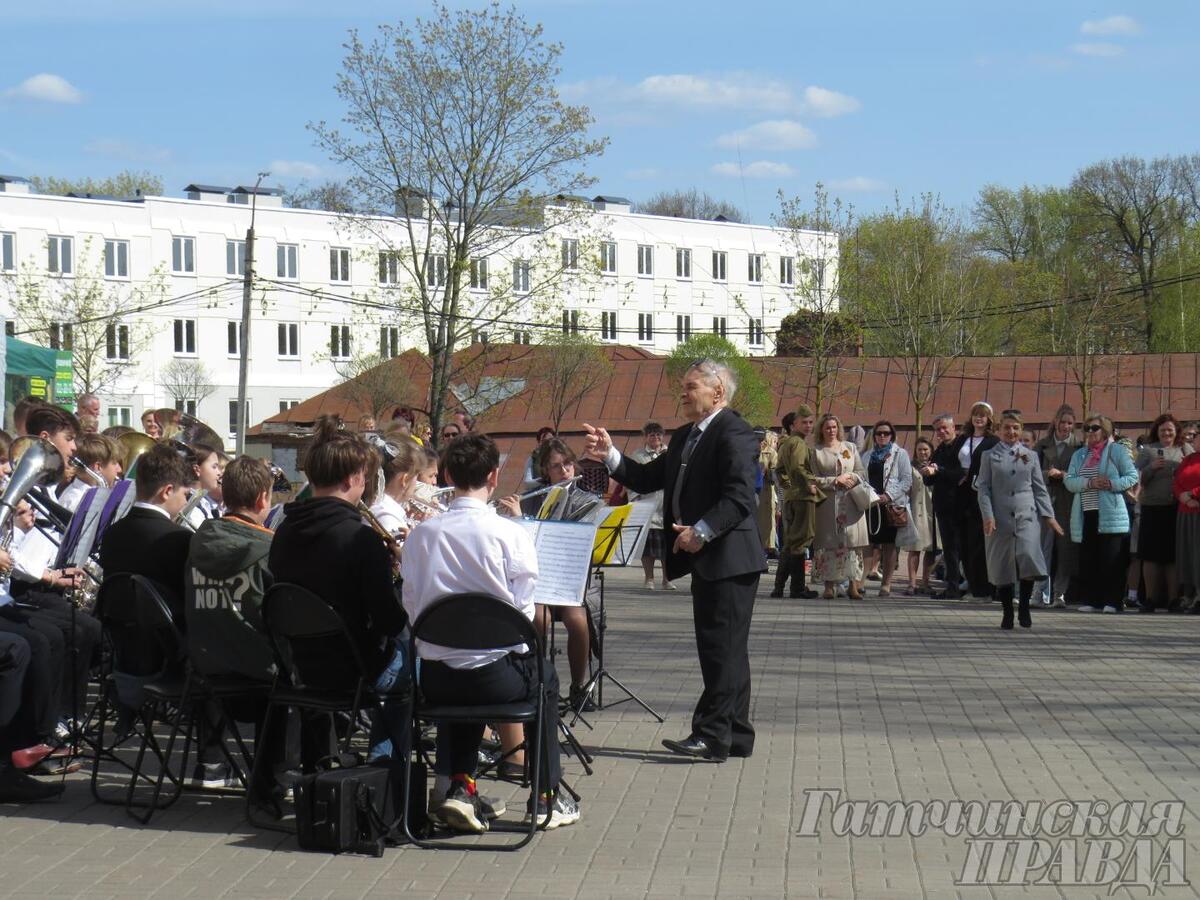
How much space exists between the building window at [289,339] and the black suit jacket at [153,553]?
3099 inches

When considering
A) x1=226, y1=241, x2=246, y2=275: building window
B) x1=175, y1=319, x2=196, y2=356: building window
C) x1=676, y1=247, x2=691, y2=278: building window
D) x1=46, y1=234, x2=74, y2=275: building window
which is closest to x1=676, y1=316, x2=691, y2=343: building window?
x1=676, y1=247, x2=691, y2=278: building window

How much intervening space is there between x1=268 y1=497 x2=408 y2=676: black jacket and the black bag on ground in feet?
1.64

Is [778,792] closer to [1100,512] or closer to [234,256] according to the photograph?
[1100,512]

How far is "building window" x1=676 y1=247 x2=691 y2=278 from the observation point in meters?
97.0

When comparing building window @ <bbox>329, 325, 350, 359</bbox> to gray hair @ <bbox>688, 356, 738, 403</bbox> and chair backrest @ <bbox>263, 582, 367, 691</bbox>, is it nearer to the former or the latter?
gray hair @ <bbox>688, 356, 738, 403</bbox>

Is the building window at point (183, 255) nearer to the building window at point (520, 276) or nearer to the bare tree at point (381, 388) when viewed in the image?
the bare tree at point (381, 388)

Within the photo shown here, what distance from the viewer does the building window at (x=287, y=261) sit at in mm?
85562

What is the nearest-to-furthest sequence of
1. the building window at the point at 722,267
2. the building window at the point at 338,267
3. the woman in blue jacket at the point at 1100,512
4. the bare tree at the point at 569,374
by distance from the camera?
the woman in blue jacket at the point at 1100,512, the bare tree at the point at 569,374, the building window at the point at 338,267, the building window at the point at 722,267

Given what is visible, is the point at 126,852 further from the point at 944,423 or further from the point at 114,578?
the point at 944,423

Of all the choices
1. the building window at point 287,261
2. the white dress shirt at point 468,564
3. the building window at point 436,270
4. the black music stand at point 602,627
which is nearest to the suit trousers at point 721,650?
the black music stand at point 602,627

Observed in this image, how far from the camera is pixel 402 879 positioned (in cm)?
613

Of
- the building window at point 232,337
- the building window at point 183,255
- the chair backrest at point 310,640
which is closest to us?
the chair backrest at point 310,640

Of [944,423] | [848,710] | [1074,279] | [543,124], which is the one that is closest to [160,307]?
[1074,279]

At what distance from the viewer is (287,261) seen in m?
86.2
